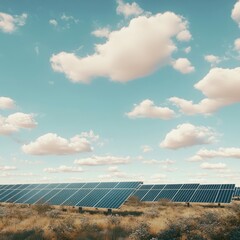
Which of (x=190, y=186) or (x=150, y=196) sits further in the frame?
(x=190, y=186)

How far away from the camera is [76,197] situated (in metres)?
35.3

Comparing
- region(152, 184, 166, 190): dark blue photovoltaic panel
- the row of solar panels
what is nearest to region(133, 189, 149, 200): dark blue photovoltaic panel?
the row of solar panels

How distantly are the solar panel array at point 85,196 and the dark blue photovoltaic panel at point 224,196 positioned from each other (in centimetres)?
943

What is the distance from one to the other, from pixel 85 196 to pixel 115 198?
501 cm

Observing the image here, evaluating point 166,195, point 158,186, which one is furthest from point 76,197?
point 158,186

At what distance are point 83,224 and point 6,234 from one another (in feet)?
15.7

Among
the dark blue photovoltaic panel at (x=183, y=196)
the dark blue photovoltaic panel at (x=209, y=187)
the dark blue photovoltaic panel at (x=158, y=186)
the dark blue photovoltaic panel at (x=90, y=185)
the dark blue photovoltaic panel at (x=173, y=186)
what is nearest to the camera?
the dark blue photovoltaic panel at (x=183, y=196)

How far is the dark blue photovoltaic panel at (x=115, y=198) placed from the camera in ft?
97.2

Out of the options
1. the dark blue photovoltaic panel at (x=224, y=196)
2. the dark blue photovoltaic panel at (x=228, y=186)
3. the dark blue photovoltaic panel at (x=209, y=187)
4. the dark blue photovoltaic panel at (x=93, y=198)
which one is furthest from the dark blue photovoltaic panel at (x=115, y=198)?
the dark blue photovoltaic panel at (x=228, y=186)

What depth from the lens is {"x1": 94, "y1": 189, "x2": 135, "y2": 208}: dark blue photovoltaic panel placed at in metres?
29.6

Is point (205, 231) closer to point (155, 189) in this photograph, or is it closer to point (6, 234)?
point (6, 234)

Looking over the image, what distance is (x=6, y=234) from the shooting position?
1959 cm

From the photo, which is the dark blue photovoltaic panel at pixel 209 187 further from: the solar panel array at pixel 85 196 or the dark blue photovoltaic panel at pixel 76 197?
the dark blue photovoltaic panel at pixel 76 197

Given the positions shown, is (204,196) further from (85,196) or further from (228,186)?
(85,196)
